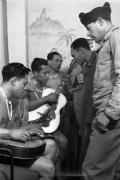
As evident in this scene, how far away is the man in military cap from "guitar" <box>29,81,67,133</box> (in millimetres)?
826

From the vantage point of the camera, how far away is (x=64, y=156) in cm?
401

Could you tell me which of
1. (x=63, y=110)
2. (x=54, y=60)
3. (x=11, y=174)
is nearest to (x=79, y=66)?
(x=54, y=60)

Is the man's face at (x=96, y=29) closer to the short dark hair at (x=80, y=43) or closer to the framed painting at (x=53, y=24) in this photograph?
the short dark hair at (x=80, y=43)

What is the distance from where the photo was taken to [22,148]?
2.81m

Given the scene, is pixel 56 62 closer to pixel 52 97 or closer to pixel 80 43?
pixel 80 43

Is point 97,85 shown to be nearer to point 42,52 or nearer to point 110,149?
point 110,149

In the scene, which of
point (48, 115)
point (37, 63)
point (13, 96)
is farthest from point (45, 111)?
point (13, 96)

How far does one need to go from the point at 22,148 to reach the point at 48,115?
1.07m

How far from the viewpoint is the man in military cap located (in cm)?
295

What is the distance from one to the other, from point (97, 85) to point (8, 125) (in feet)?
2.43

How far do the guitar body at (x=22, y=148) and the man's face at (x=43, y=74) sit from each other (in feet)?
4.38

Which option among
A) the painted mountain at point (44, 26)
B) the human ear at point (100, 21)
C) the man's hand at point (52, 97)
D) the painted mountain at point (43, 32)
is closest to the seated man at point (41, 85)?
the man's hand at point (52, 97)

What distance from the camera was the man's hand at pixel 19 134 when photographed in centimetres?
290

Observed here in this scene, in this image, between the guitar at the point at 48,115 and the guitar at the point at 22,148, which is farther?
the guitar at the point at 48,115
